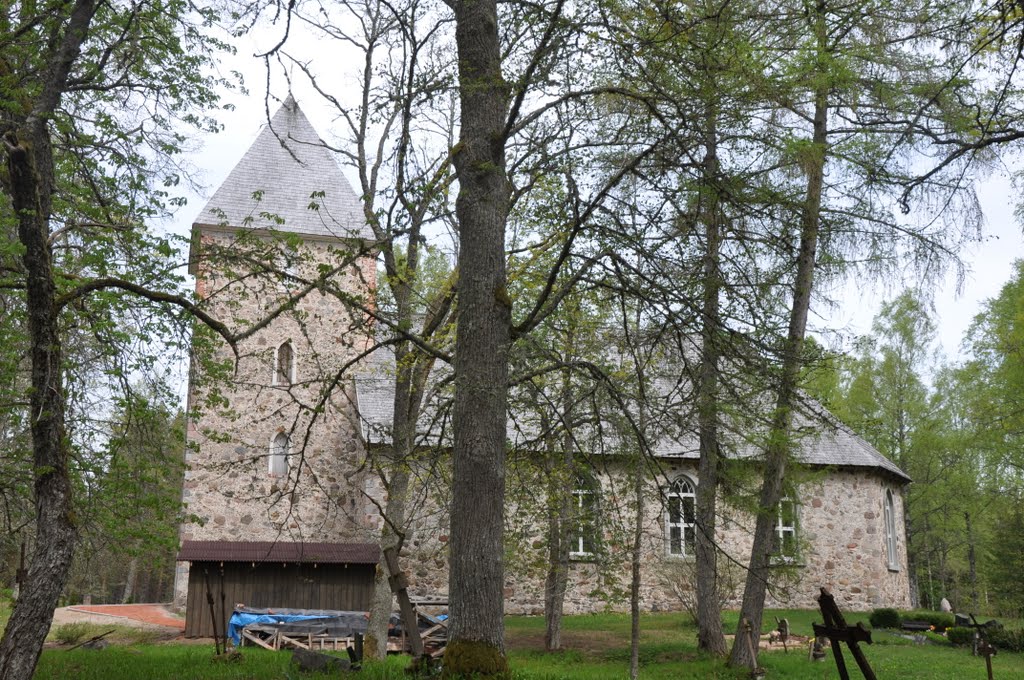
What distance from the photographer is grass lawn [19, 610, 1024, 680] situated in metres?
10.1

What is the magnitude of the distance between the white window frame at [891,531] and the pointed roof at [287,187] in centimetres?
1631

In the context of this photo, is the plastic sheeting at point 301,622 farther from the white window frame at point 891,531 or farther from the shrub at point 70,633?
the white window frame at point 891,531

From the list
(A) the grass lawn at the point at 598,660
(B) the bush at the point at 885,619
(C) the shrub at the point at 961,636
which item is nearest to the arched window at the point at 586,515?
(A) the grass lawn at the point at 598,660

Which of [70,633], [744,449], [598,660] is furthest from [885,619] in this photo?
[70,633]

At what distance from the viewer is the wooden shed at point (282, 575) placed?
62.5 ft

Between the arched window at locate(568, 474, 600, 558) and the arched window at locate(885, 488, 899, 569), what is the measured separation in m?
13.2

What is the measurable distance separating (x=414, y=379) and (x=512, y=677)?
7.61 metres

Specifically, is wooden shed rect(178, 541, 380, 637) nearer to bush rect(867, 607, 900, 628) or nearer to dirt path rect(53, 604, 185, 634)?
dirt path rect(53, 604, 185, 634)

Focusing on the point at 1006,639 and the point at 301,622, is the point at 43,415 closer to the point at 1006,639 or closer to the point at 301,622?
the point at 301,622

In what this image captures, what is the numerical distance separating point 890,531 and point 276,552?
16657 millimetres

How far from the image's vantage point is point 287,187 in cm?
2502

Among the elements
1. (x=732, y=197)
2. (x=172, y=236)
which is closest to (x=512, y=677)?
(x=732, y=197)

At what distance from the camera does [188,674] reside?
971 cm

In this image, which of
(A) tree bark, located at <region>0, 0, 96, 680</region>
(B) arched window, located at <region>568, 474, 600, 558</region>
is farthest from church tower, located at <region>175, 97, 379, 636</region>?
(A) tree bark, located at <region>0, 0, 96, 680</region>
